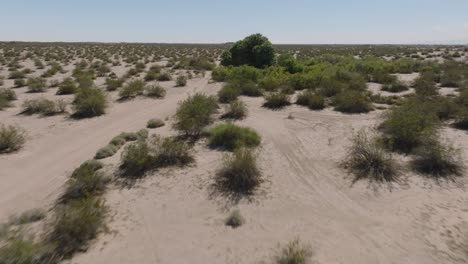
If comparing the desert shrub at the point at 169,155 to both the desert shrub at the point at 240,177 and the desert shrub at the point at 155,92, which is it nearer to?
the desert shrub at the point at 240,177

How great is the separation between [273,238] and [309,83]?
15457 millimetres

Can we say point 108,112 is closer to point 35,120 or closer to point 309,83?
point 35,120

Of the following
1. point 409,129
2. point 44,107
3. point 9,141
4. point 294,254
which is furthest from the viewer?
point 44,107

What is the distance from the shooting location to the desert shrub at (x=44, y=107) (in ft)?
47.4

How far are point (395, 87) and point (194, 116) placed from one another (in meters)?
14.4

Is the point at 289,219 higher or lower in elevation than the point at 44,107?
lower

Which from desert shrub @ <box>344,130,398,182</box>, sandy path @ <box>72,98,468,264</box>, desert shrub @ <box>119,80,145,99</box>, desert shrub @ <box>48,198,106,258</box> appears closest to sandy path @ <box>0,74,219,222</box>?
desert shrub @ <box>119,80,145,99</box>

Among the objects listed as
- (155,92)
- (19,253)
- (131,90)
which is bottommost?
(155,92)

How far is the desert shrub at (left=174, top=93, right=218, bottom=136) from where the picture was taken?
1127 centimetres

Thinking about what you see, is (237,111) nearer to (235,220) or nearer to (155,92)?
(155,92)

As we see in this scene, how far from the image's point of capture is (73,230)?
17.7 feet

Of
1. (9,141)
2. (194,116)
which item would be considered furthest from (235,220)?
(9,141)

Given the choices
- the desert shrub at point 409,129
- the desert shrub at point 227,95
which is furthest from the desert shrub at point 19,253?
the desert shrub at point 227,95

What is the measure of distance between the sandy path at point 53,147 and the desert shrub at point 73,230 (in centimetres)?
189
